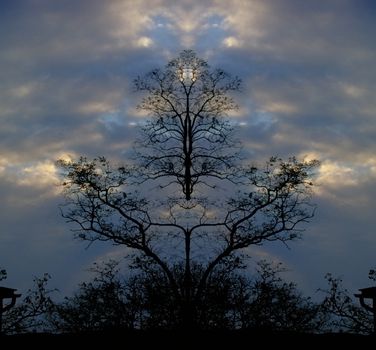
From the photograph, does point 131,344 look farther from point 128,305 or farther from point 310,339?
point 128,305

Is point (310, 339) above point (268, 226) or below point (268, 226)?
below

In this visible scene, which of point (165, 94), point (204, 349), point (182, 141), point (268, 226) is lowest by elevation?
point (204, 349)

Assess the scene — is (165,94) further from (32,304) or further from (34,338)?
(34,338)

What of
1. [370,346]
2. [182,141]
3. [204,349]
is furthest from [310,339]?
[182,141]

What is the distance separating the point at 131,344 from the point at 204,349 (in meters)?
1.55

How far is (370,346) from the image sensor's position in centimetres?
1223

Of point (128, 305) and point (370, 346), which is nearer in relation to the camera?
point (370, 346)

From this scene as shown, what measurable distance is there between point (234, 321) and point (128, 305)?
4.20 meters

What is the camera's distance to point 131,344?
40.8 feet

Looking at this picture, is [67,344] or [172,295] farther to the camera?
[172,295]

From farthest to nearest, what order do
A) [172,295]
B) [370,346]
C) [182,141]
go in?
[182,141], [172,295], [370,346]

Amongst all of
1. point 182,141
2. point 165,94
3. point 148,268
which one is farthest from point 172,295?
point 165,94

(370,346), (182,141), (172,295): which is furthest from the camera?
(182,141)

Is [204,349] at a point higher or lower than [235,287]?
lower
